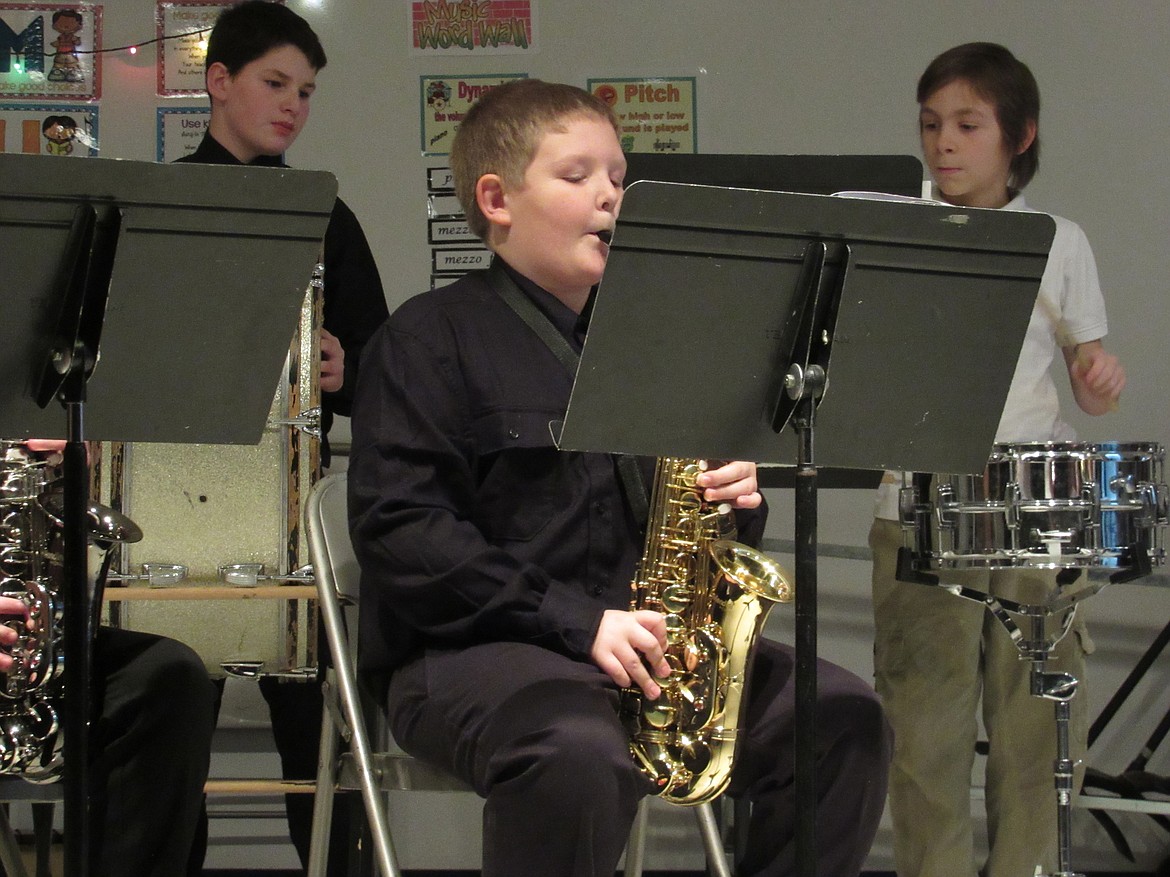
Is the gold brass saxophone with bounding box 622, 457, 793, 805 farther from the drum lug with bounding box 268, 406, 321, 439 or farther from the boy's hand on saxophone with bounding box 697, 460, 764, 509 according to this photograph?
the drum lug with bounding box 268, 406, 321, 439

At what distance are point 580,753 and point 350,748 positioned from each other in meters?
0.61

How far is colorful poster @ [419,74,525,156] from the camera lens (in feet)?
12.3

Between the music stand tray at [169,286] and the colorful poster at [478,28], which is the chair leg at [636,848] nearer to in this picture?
the music stand tray at [169,286]

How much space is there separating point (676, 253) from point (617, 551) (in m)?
0.66

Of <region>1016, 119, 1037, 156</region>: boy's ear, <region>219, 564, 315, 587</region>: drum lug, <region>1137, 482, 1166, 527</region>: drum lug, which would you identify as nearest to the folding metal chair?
<region>219, 564, 315, 587</region>: drum lug

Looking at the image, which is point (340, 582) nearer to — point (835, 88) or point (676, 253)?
point (676, 253)

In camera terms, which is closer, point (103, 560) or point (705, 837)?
point (103, 560)

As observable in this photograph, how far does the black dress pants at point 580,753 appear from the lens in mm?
1847

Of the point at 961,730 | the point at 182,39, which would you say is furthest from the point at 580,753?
the point at 182,39

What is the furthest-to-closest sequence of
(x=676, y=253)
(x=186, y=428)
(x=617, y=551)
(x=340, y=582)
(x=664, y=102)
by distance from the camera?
(x=664, y=102)
(x=340, y=582)
(x=617, y=551)
(x=186, y=428)
(x=676, y=253)

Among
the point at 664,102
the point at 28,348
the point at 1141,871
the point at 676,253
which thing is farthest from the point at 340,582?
the point at 1141,871

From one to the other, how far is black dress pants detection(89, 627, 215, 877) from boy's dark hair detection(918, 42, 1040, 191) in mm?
1972

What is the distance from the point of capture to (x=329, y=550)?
96.4 inches

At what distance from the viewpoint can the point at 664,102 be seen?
3777mm
